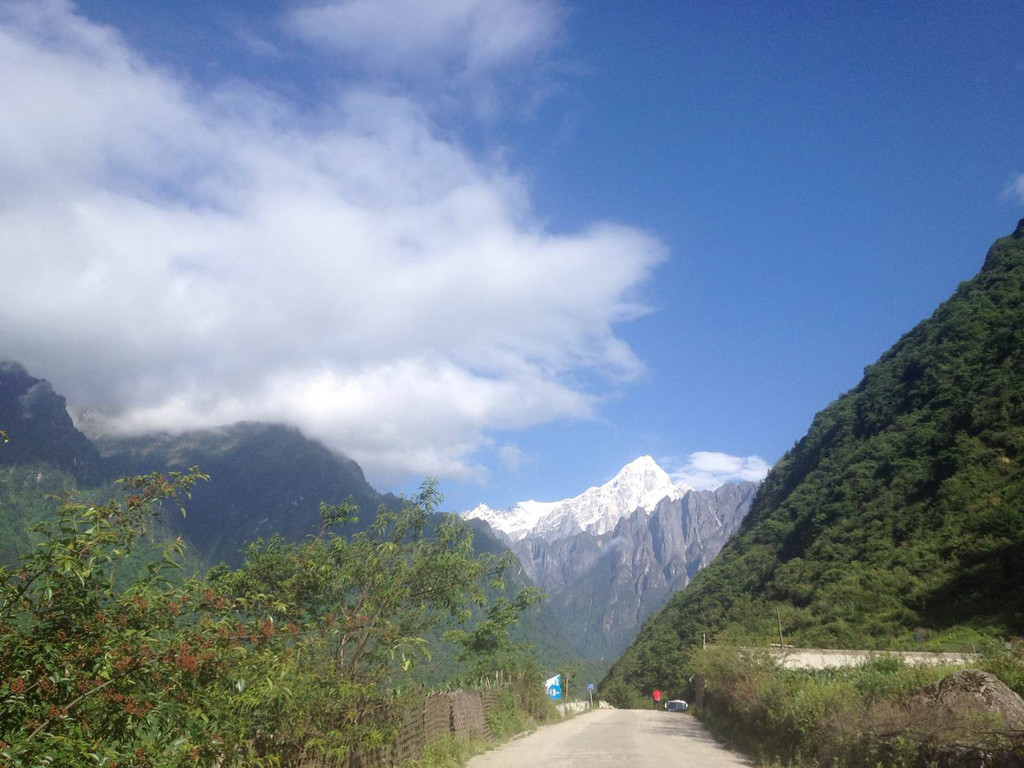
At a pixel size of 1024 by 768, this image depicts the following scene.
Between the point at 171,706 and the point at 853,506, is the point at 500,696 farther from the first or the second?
the point at 853,506

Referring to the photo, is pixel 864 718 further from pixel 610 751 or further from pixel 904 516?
pixel 904 516

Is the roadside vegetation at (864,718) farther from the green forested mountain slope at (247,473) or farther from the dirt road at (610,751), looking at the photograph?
the green forested mountain slope at (247,473)

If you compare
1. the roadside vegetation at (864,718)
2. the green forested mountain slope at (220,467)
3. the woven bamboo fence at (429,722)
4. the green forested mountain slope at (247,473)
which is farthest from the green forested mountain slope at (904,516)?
the green forested mountain slope at (247,473)

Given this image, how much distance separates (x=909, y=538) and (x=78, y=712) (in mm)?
45718

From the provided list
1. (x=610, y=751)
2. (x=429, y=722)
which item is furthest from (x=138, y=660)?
(x=610, y=751)

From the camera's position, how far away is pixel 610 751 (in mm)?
13359

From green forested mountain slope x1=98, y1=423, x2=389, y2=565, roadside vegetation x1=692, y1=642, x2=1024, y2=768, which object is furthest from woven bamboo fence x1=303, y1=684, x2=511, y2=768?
green forested mountain slope x1=98, y1=423, x2=389, y2=565

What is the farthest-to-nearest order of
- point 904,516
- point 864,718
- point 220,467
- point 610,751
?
point 220,467 < point 904,516 < point 610,751 < point 864,718

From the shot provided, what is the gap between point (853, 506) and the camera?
49.0 meters

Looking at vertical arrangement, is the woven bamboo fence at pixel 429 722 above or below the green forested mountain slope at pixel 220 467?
below

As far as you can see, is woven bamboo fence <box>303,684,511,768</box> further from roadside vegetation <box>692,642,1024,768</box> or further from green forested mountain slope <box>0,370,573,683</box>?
green forested mountain slope <box>0,370,573,683</box>

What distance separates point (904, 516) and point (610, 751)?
36349mm

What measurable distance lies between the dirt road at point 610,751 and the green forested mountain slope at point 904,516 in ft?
33.1

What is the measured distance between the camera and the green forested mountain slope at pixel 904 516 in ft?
104
